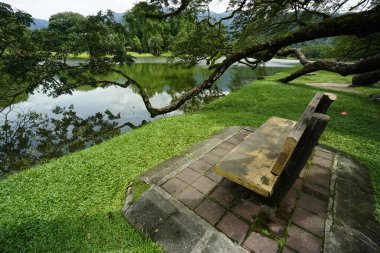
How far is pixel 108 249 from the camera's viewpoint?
6.86 ft

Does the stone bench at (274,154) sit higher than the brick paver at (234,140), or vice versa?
the stone bench at (274,154)

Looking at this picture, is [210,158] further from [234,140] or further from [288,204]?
[288,204]

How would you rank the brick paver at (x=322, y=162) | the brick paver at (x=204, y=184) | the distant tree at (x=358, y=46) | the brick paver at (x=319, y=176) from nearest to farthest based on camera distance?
the brick paver at (x=204, y=184) < the brick paver at (x=319, y=176) < the brick paver at (x=322, y=162) < the distant tree at (x=358, y=46)

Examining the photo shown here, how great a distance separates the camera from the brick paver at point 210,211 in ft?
7.70

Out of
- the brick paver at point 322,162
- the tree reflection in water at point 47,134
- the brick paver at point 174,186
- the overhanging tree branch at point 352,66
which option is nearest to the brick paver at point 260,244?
the brick paver at point 174,186

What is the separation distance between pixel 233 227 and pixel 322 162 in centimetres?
227

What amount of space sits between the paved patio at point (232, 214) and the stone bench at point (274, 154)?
0.33 m

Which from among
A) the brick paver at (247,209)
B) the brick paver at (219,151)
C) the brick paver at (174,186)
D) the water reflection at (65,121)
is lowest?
the water reflection at (65,121)

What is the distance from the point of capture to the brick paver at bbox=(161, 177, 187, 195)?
282 centimetres

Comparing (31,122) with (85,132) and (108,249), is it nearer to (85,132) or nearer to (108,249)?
(85,132)

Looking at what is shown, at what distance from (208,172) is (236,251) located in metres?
1.32

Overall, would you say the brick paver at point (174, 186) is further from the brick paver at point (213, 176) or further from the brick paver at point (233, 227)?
the brick paver at point (233, 227)

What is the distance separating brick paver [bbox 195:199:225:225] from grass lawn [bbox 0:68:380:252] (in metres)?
0.65

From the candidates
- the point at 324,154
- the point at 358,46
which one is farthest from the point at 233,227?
the point at 358,46
